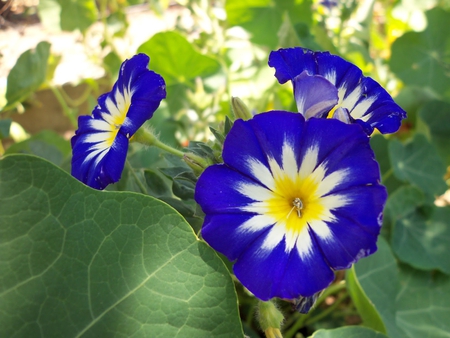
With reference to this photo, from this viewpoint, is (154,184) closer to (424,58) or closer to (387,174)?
(387,174)

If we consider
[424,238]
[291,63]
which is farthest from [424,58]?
[291,63]

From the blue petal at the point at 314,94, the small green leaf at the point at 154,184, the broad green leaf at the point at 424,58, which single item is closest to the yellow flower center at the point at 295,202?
the blue petal at the point at 314,94

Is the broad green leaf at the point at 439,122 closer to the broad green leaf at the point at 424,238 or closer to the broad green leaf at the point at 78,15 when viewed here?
the broad green leaf at the point at 424,238

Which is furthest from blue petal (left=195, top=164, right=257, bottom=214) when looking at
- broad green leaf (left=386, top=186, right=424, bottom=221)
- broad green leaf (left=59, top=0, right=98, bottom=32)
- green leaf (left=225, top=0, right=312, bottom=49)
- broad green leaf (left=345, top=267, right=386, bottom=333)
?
broad green leaf (left=59, top=0, right=98, bottom=32)

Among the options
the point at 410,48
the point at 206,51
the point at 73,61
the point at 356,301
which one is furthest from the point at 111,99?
the point at 73,61

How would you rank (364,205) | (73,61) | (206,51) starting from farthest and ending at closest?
(73,61) → (206,51) → (364,205)

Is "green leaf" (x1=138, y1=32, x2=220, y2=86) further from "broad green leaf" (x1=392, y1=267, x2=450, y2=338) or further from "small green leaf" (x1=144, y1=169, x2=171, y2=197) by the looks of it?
"broad green leaf" (x1=392, y1=267, x2=450, y2=338)

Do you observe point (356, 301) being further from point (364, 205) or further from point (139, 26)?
point (139, 26)
